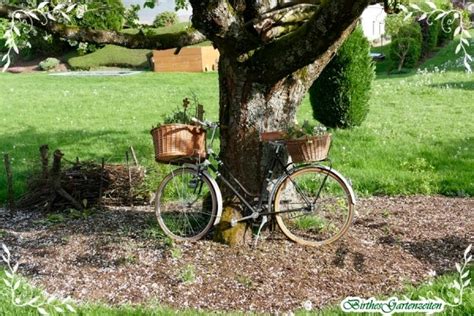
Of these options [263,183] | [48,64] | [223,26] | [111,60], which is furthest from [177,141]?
[48,64]

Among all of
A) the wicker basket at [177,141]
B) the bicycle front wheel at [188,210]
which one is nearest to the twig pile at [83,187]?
the bicycle front wheel at [188,210]

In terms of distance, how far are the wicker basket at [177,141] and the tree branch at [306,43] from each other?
67cm

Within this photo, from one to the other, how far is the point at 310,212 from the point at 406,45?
1973cm

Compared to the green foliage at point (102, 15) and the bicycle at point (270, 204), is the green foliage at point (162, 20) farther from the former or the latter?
the bicycle at point (270, 204)

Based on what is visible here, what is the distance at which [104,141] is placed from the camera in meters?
10.5

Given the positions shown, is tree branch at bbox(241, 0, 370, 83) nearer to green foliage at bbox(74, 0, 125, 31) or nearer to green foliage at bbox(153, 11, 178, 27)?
green foliage at bbox(74, 0, 125, 31)

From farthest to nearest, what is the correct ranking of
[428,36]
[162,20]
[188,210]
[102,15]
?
[428,36] < [162,20] < [102,15] < [188,210]

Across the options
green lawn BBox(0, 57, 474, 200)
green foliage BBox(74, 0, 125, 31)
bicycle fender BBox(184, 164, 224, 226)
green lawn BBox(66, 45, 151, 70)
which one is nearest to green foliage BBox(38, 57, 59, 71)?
green lawn BBox(66, 45, 151, 70)

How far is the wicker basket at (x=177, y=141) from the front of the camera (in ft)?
15.6

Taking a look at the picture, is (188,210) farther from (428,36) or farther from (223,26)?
(428,36)

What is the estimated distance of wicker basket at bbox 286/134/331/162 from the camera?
4605 mm

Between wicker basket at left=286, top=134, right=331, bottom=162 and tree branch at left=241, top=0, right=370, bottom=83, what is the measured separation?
1.73 ft

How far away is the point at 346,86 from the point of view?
1077cm

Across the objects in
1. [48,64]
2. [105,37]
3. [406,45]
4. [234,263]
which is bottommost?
[234,263]
